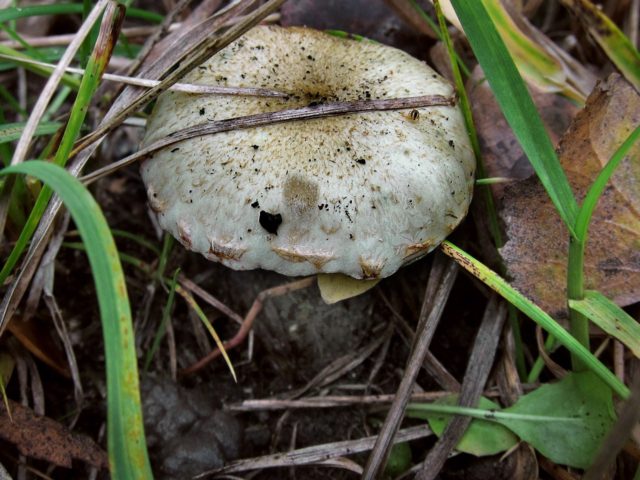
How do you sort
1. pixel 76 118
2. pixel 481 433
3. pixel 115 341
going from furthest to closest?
pixel 481 433 → pixel 76 118 → pixel 115 341

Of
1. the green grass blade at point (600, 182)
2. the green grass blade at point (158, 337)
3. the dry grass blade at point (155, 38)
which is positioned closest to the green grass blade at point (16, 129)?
the dry grass blade at point (155, 38)

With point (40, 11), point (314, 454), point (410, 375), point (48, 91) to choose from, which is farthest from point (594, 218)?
point (40, 11)

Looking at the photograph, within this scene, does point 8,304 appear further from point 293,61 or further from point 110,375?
point 293,61

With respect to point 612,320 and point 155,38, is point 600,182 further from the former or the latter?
point 155,38

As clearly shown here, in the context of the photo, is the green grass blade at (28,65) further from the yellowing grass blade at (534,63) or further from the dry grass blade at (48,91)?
the yellowing grass blade at (534,63)

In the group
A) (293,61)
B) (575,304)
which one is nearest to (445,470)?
(575,304)
